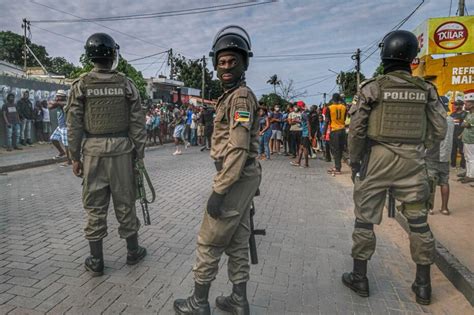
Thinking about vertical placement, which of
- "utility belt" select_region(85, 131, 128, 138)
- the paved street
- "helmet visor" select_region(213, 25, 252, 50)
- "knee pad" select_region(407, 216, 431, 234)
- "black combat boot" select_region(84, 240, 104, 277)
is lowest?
the paved street

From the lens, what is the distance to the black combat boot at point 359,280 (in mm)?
3156

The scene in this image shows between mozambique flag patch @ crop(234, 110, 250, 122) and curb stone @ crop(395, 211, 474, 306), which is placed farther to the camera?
curb stone @ crop(395, 211, 474, 306)

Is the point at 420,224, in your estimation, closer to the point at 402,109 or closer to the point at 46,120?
the point at 402,109

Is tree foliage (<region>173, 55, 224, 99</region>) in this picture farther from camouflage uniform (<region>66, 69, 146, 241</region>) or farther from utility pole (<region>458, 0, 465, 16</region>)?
camouflage uniform (<region>66, 69, 146, 241</region>)

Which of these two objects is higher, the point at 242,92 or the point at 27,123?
the point at 242,92

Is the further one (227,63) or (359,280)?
(359,280)

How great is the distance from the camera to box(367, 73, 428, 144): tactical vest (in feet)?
10.0

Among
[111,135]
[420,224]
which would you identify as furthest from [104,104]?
[420,224]

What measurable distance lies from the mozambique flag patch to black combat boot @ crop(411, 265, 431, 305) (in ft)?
6.73

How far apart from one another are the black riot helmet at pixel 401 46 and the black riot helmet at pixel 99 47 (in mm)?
2507

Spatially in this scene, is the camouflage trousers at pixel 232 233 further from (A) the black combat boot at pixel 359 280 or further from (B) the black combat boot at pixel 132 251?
(B) the black combat boot at pixel 132 251

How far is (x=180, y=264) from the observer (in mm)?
3691

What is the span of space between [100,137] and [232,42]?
5.40 feet

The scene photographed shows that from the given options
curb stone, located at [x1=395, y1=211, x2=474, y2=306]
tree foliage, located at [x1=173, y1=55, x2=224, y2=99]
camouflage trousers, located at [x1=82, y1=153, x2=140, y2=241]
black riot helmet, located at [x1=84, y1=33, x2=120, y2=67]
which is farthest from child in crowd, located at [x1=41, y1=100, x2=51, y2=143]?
tree foliage, located at [x1=173, y1=55, x2=224, y2=99]
